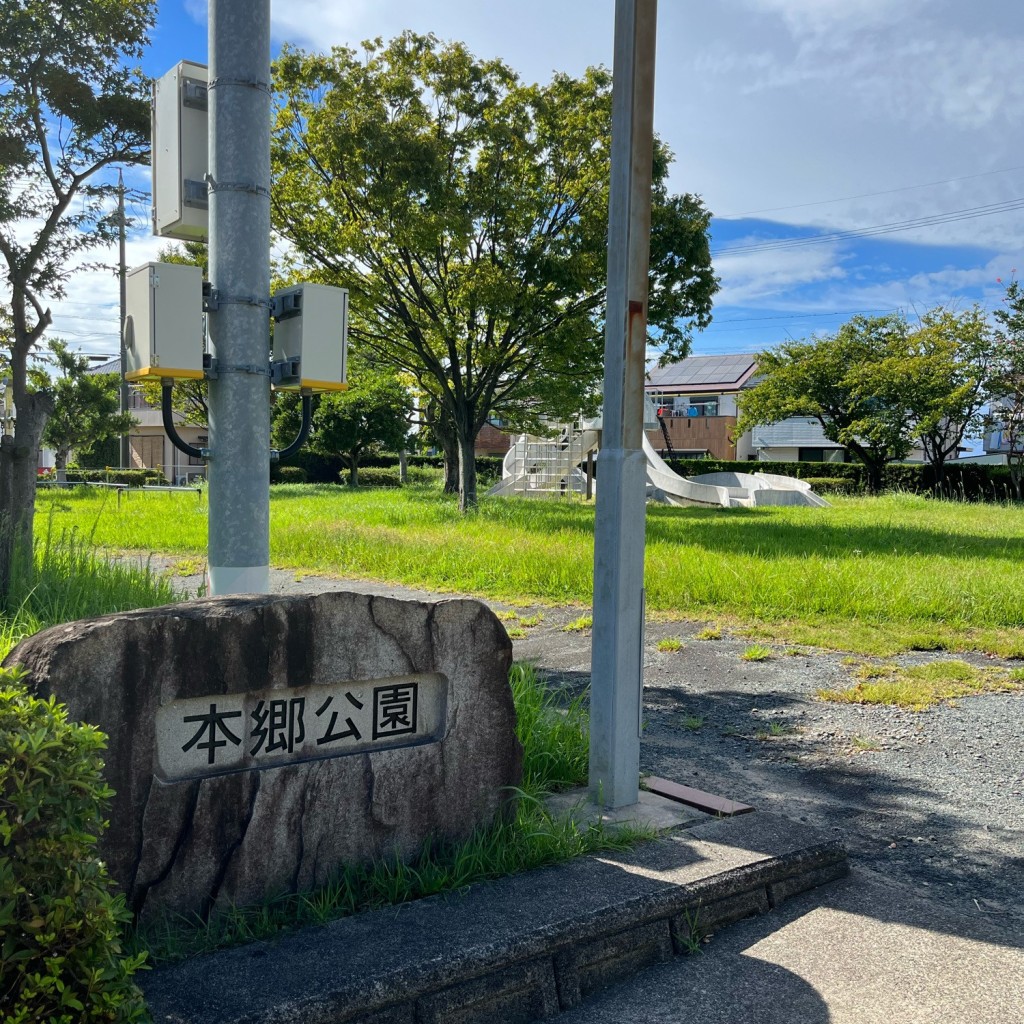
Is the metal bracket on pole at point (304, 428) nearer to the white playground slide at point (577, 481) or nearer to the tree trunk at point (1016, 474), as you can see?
the white playground slide at point (577, 481)

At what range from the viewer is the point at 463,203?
15008 mm

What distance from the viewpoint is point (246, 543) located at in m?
3.83

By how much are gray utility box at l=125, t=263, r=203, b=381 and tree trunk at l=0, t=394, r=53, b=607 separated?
2.70m

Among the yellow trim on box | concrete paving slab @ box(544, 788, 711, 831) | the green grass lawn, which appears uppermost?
the yellow trim on box

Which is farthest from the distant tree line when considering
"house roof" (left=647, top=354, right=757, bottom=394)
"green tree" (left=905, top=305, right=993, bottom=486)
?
"house roof" (left=647, top=354, right=757, bottom=394)

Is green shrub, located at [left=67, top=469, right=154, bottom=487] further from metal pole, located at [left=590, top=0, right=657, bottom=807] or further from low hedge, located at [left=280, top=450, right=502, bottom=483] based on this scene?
metal pole, located at [left=590, top=0, right=657, bottom=807]

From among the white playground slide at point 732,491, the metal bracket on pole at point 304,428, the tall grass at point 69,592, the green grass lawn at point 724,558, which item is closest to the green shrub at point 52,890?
the metal bracket on pole at point 304,428

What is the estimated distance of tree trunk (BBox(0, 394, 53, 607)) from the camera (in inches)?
227

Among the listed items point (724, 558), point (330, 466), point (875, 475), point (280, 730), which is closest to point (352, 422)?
point (330, 466)

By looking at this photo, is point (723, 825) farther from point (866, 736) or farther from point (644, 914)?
point (866, 736)

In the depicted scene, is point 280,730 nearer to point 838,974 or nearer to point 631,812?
point 631,812

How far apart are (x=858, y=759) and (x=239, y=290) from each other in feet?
11.9

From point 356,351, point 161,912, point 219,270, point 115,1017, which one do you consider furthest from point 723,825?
point 356,351

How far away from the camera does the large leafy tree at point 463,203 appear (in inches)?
575
